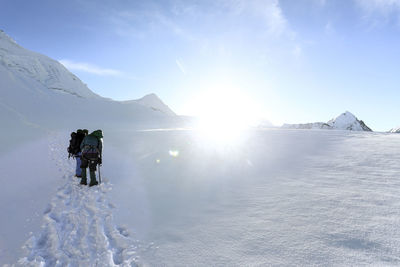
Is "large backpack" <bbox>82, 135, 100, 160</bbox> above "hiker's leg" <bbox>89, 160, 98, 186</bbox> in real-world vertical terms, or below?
above

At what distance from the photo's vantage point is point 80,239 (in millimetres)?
4191

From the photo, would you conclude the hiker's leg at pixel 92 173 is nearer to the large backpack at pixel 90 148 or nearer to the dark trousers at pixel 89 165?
the dark trousers at pixel 89 165

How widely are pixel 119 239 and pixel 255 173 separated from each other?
18.0 feet

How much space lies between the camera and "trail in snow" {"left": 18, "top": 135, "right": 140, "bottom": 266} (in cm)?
360

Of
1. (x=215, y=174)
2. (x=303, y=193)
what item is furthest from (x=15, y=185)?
(x=303, y=193)

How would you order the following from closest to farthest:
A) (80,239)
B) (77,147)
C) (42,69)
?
(80,239) → (77,147) → (42,69)

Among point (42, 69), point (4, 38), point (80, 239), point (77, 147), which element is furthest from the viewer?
point (4, 38)

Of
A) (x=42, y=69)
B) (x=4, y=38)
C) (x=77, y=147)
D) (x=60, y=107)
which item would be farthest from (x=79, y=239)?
(x=4, y=38)

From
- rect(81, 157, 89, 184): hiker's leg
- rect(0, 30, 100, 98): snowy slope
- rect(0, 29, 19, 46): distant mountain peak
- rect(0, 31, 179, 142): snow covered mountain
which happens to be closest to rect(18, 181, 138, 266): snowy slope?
rect(81, 157, 89, 184): hiker's leg

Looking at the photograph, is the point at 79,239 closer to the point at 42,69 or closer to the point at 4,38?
the point at 42,69

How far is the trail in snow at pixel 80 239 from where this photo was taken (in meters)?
3.60

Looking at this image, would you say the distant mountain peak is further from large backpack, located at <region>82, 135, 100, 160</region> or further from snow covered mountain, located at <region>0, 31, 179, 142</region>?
large backpack, located at <region>82, 135, 100, 160</region>

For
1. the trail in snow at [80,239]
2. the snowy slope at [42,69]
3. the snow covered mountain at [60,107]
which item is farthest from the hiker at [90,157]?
the snowy slope at [42,69]

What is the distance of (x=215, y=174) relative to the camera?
27.5 feet
